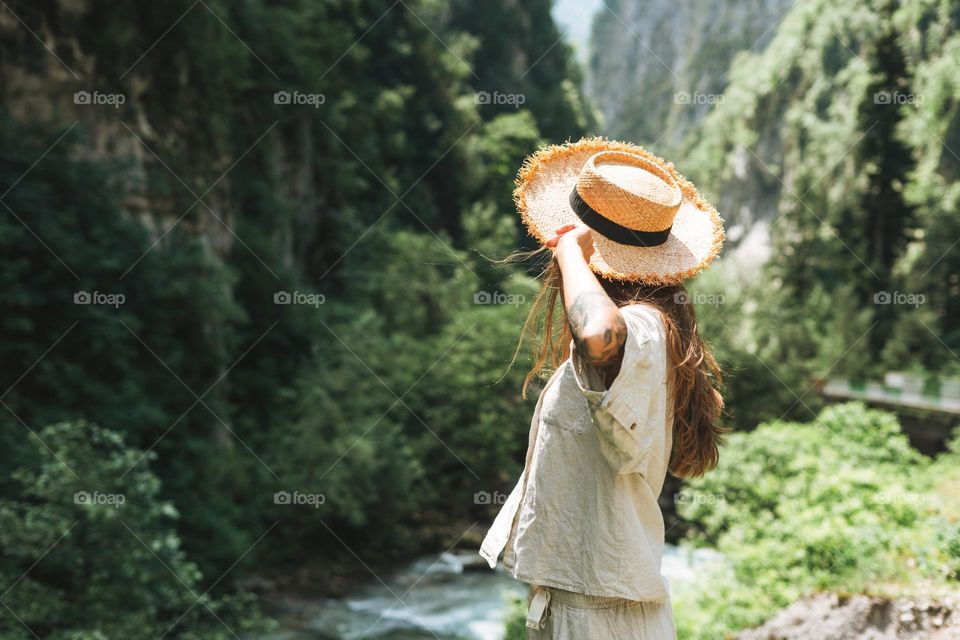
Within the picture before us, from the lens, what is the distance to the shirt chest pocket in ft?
5.34

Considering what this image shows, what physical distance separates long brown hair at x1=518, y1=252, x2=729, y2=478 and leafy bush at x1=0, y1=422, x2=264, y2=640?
667cm

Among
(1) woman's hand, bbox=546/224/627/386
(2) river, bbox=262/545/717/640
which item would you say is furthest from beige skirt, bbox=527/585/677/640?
(2) river, bbox=262/545/717/640

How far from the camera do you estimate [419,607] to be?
14.2 meters

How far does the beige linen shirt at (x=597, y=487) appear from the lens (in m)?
1.53

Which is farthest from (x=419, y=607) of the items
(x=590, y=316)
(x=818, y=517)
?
(x=590, y=316)

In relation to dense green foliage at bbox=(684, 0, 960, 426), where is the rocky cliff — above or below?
above

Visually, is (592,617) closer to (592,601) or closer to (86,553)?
(592,601)

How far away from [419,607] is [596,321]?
1400cm

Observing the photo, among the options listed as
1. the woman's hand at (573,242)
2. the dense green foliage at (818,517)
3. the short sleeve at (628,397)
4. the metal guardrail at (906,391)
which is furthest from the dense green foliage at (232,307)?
the metal guardrail at (906,391)

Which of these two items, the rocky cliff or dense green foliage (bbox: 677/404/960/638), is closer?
dense green foliage (bbox: 677/404/960/638)

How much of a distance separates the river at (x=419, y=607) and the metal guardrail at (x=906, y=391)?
7827 millimetres

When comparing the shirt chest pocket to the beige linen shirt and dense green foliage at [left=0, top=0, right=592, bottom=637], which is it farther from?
dense green foliage at [left=0, top=0, right=592, bottom=637]

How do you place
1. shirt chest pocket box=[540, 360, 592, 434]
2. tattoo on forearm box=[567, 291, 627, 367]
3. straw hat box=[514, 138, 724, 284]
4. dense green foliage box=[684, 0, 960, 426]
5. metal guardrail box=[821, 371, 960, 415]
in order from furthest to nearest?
dense green foliage box=[684, 0, 960, 426] < metal guardrail box=[821, 371, 960, 415] < straw hat box=[514, 138, 724, 284] < shirt chest pocket box=[540, 360, 592, 434] < tattoo on forearm box=[567, 291, 627, 367]

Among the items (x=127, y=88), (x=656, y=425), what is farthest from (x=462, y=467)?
(x=656, y=425)
